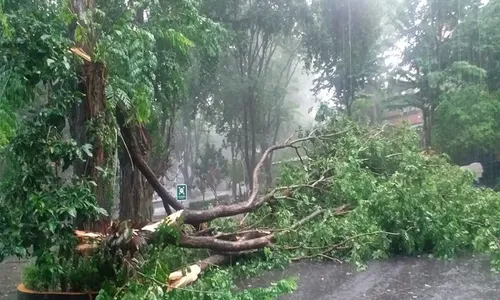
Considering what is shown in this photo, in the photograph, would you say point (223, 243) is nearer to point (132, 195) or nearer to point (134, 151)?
point (134, 151)

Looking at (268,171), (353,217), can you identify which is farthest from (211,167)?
(353,217)

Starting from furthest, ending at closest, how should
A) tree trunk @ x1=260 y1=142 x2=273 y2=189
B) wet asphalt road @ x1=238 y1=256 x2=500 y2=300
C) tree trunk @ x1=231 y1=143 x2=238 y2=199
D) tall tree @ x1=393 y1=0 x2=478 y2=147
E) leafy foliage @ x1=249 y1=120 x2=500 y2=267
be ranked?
tree trunk @ x1=231 y1=143 x2=238 y2=199, tall tree @ x1=393 y1=0 x2=478 y2=147, tree trunk @ x1=260 y1=142 x2=273 y2=189, leafy foliage @ x1=249 y1=120 x2=500 y2=267, wet asphalt road @ x1=238 y1=256 x2=500 y2=300

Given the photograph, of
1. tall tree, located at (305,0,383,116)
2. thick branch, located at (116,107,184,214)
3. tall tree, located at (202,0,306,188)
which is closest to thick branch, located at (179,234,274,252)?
thick branch, located at (116,107,184,214)

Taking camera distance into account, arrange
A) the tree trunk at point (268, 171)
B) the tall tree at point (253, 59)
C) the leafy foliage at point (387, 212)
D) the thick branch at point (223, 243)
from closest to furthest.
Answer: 1. the thick branch at point (223, 243)
2. the leafy foliage at point (387, 212)
3. the tree trunk at point (268, 171)
4. the tall tree at point (253, 59)

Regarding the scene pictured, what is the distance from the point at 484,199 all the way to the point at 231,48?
13.7m

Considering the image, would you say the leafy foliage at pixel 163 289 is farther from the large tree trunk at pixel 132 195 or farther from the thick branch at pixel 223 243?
the large tree trunk at pixel 132 195

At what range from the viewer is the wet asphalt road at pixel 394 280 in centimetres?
507

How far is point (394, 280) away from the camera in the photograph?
5723mm

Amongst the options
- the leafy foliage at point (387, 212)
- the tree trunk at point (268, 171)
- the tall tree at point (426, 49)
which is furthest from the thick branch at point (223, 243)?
the tall tree at point (426, 49)

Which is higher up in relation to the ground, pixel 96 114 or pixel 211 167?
pixel 211 167

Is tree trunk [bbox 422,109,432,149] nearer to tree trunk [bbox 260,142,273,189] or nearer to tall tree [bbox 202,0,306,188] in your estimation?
tree trunk [bbox 260,142,273,189]

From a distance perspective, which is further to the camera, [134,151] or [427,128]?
[427,128]

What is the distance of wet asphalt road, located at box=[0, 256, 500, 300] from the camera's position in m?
5.07

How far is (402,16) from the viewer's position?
63.7 feet
